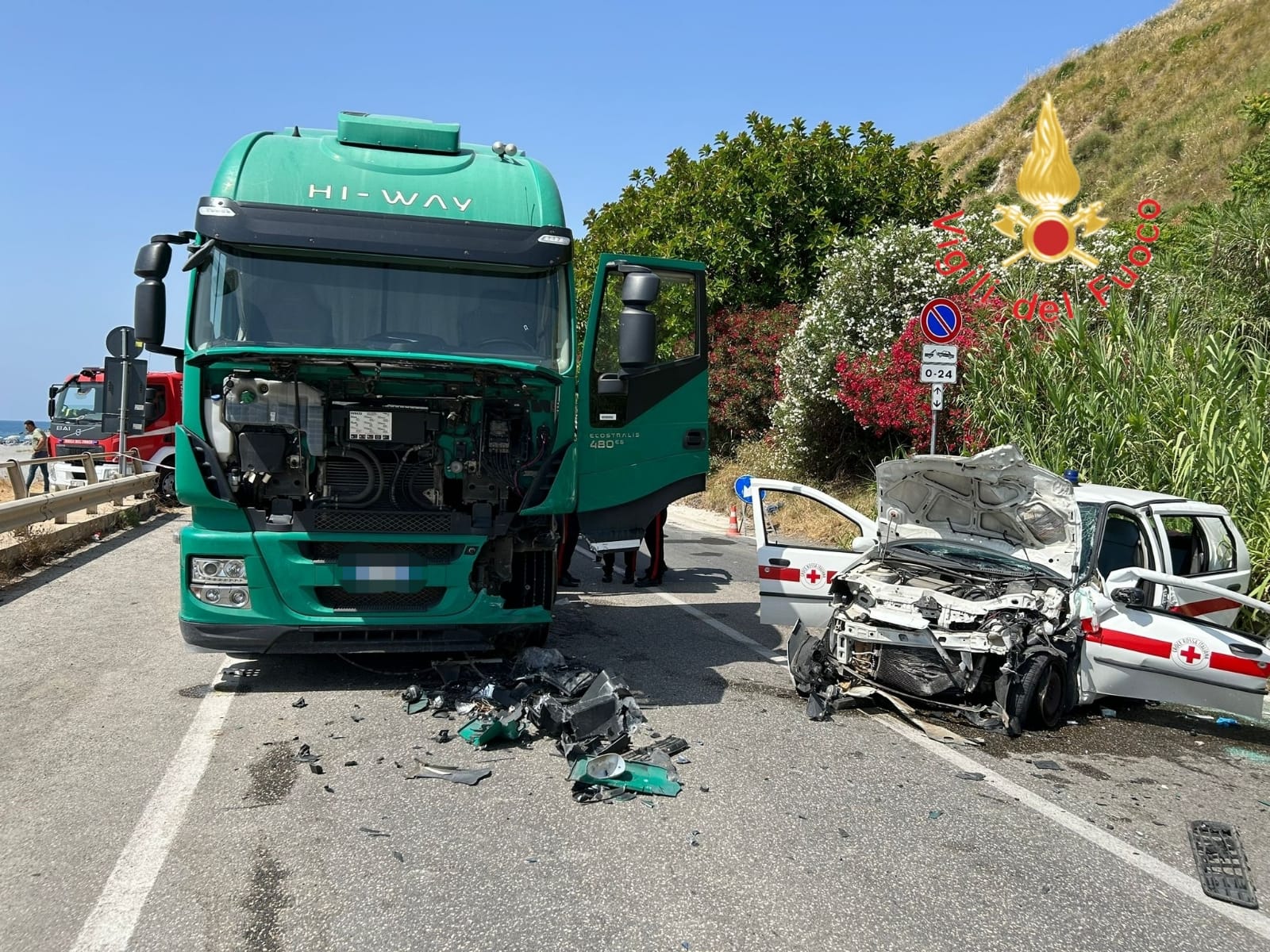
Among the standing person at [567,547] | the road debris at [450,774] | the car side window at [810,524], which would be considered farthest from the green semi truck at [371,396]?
the car side window at [810,524]

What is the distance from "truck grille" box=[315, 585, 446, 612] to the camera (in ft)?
21.3

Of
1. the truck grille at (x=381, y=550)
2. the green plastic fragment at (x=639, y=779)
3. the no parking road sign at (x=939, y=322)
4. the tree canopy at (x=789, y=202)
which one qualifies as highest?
the tree canopy at (x=789, y=202)

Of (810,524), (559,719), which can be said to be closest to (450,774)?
(559,719)

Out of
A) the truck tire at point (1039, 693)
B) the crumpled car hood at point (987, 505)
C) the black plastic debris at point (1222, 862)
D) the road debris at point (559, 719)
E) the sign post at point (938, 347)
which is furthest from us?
the sign post at point (938, 347)

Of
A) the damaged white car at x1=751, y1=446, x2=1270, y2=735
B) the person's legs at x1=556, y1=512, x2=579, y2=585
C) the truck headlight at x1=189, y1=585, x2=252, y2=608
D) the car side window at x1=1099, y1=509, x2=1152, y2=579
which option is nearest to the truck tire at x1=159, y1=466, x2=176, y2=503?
the person's legs at x1=556, y1=512, x2=579, y2=585

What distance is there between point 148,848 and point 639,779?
219cm

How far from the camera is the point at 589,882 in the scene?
399 centimetres

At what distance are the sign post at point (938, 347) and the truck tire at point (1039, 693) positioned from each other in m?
5.18

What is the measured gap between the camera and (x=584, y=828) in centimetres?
455

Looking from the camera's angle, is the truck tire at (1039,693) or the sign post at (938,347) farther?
the sign post at (938,347)

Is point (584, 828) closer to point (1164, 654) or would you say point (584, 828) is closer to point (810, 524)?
point (1164, 654)

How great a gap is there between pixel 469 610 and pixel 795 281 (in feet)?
57.3

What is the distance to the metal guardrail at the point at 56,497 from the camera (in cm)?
1129

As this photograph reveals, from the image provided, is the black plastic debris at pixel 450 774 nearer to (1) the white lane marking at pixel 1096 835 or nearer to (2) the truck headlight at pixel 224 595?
(2) the truck headlight at pixel 224 595
